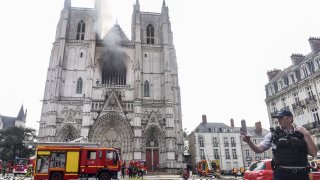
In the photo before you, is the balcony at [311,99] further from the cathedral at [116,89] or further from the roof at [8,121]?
the roof at [8,121]

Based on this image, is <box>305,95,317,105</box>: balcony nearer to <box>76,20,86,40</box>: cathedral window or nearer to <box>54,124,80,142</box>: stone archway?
<box>54,124,80,142</box>: stone archway

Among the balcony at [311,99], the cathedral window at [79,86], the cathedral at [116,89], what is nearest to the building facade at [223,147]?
the cathedral at [116,89]

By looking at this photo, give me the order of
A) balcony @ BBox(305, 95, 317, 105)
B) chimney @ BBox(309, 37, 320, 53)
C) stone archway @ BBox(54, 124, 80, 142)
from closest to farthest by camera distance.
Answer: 1. balcony @ BBox(305, 95, 317, 105)
2. chimney @ BBox(309, 37, 320, 53)
3. stone archway @ BBox(54, 124, 80, 142)

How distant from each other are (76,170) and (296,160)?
12.2m

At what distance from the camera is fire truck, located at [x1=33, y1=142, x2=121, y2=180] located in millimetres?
13031

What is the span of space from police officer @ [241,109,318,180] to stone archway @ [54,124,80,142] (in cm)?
3041

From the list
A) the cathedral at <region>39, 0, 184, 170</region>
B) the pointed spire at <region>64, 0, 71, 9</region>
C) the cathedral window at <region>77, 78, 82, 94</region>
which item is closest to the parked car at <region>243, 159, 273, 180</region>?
the cathedral at <region>39, 0, 184, 170</region>

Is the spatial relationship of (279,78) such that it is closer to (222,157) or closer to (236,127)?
(222,157)

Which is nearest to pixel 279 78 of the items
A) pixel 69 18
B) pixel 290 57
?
pixel 290 57

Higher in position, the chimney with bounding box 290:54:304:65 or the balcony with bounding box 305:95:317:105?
the chimney with bounding box 290:54:304:65

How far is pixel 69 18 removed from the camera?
38.6 m

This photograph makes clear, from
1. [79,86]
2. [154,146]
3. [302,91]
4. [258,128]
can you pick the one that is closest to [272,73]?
[302,91]

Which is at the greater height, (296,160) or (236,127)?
(236,127)

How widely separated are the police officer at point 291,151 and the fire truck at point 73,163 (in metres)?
11.6
